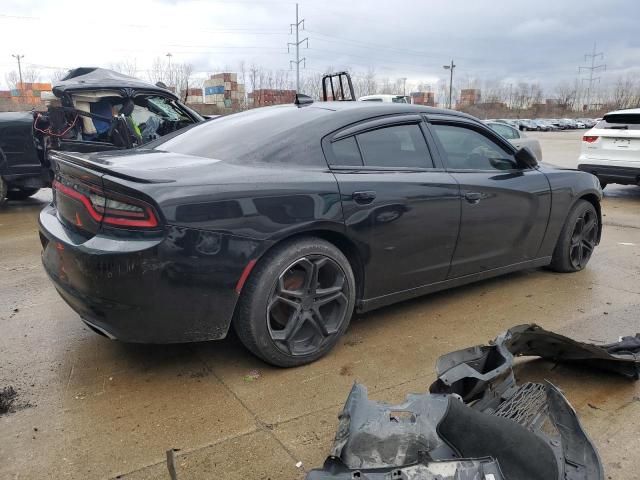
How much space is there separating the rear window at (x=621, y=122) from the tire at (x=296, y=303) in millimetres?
8344

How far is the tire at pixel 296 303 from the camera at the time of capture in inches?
110

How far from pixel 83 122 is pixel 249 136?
5284mm

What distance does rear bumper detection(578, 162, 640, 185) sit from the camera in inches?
354

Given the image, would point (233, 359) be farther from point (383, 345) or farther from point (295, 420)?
point (383, 345)

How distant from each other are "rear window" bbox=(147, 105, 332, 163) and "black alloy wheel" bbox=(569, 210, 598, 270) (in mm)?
2772

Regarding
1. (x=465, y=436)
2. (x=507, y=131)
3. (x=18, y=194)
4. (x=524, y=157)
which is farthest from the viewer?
(x=507, y=131)

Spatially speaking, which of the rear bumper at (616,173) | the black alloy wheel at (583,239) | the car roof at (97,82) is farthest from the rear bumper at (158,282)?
the rear bumper at (616,173)

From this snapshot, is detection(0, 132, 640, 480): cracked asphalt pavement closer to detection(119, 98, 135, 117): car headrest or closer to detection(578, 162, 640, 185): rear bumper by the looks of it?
detection(119, 98, 135, 117): car headrest

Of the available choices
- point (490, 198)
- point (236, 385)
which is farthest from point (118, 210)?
point (490, 198)

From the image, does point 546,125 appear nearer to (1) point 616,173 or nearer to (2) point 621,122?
(2) point 621,122

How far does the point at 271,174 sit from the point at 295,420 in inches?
50.5

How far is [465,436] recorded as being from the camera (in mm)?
1841

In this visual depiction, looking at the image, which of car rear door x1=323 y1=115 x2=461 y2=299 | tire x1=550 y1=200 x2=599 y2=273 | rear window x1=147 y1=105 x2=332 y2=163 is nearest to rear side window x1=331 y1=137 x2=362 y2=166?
car rear door x1=323 y1=115 x2=461 y2=299

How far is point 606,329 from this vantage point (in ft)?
11.9
